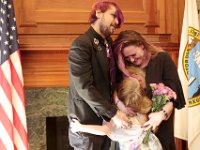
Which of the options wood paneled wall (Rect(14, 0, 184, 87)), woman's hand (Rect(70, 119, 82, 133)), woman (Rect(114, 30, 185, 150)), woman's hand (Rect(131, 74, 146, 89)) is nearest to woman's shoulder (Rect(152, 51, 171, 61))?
woman (Rect(114, 30, 185, 150))

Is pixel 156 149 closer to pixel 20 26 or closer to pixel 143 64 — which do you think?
pixel 143 64

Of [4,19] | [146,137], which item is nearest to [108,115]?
[146,137]

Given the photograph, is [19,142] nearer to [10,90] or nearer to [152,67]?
[10,90]

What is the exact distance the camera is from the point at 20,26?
2.43 meters

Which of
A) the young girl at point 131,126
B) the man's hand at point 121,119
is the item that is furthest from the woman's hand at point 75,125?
the man's hand at point 121,119

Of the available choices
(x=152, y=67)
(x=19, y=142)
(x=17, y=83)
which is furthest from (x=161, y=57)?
(x=19, y=142)

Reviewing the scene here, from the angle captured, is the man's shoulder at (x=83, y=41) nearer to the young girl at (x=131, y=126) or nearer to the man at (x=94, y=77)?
the man at (x=94, y=77)

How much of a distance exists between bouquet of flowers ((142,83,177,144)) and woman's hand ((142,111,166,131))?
Answer: 2 centimetres

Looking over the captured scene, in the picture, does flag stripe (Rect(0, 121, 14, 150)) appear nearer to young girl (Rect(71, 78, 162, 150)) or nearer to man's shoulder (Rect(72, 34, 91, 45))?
young girl (Rect(71, 78, 162, 150))

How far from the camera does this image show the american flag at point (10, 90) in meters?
2.02

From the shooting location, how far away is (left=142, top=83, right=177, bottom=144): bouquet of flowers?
162cm

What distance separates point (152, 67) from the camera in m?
Answer: 1.70

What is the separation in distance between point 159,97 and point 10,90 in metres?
0.95

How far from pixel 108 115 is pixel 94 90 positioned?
13 cm
